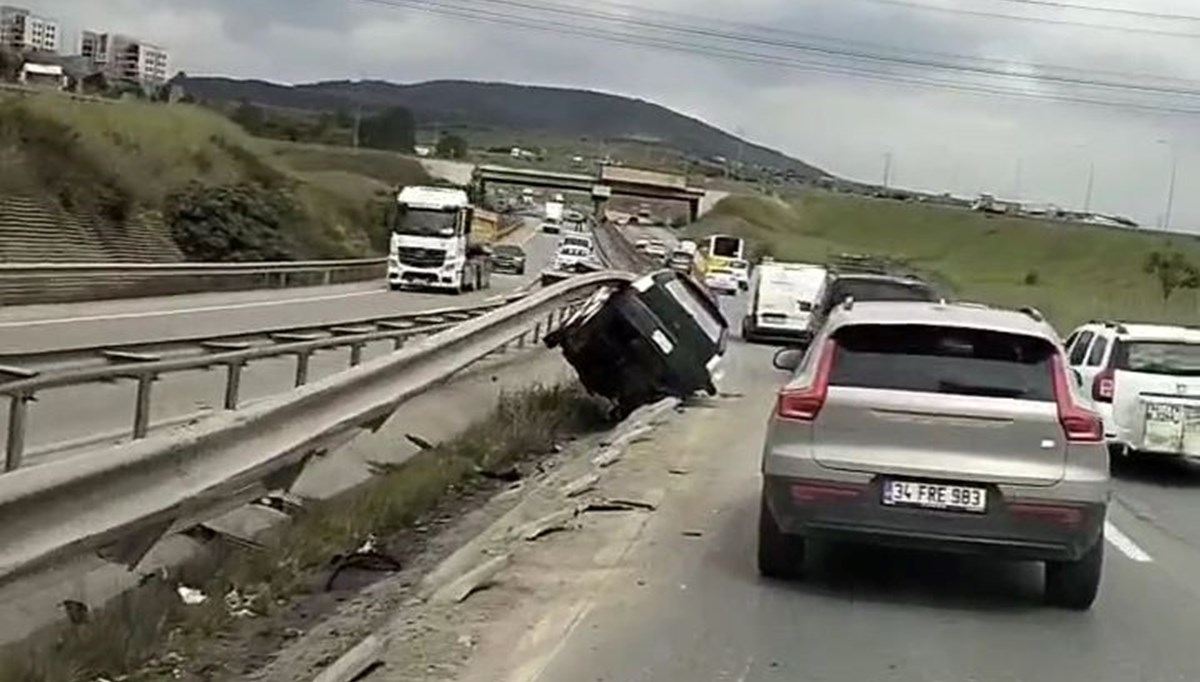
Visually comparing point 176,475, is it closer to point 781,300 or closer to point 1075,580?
point 1075,580

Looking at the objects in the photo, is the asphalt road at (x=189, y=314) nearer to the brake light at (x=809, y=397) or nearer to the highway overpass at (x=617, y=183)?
the brake light at (x=809, y=397)

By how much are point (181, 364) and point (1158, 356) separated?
10.8 m

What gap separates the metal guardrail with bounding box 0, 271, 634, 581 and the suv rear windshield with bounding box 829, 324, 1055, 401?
119 inches

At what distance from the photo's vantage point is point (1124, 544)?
45.1 ft

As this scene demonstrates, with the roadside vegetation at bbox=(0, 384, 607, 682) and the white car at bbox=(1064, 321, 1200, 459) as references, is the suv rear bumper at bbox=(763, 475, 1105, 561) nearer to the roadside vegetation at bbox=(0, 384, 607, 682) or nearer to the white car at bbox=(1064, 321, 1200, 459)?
the roadside vegetation at bbox=(0, 384, 607, 682)

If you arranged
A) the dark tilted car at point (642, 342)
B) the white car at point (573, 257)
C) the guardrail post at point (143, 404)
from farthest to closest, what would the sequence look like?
the white car at point (573, 257) < the dark tilted car at point (642, 342) < the guardrail post at point (143, 404)

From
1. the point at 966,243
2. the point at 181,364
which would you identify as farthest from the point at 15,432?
the point at 966,243

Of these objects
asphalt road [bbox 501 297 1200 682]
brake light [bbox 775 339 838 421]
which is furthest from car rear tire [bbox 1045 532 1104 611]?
brake light [bbox 775 339 838 421]

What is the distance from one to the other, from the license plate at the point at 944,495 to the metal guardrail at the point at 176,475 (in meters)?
3.28

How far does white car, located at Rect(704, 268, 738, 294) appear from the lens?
7350 centimetres

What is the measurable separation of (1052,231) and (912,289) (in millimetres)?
95848

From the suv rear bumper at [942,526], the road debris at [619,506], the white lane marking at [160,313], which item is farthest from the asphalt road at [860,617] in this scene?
the white lane marking at [160,313]

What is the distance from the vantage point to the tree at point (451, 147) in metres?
152

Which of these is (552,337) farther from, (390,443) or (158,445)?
(158,445)
